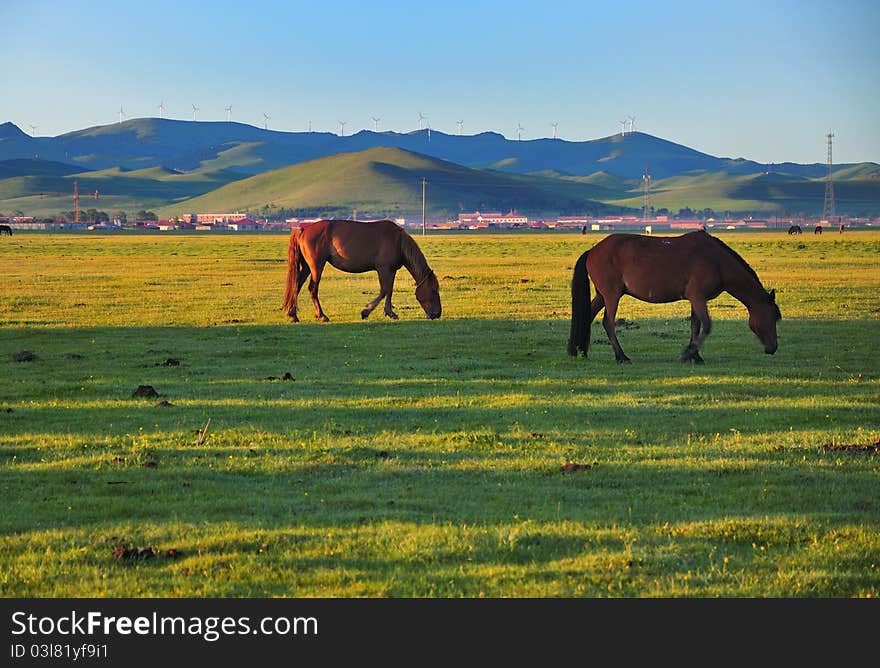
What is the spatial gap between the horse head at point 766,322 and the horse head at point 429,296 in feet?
29.5

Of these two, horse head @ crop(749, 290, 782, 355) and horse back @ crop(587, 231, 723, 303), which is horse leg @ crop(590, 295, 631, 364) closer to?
horse back @ crop(587, 231, 723, 303)

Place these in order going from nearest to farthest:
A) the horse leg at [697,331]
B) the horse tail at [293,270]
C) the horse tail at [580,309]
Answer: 1. the horse leg at [697,331]
2. the horse tail at [580,309]
3. the horse tail at [293,270]

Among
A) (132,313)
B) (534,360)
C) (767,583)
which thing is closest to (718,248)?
(534,360)

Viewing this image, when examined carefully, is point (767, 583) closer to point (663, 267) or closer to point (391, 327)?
point (663, 267)

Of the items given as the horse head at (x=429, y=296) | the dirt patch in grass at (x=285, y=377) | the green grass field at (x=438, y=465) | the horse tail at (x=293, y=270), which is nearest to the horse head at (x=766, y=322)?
the green grass field at (x=438, y=465)

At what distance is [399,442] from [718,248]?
8.69 metres

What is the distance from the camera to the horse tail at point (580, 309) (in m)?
19.1

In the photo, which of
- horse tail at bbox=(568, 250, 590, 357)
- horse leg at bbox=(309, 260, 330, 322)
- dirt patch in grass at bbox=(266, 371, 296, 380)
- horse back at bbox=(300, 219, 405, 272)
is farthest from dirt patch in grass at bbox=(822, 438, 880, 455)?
horse leg at bbox=(309, 260, 330, 322)

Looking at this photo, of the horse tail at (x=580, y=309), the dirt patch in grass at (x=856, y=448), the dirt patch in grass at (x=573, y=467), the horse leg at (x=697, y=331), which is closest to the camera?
the dirt patch in grass at (x=573, y=467)

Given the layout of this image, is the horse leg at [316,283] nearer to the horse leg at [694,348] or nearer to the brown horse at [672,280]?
the brown horse at [672,280]

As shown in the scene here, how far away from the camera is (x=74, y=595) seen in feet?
24.2

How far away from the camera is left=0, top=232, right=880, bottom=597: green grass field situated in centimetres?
780

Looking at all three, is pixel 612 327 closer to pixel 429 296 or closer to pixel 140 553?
pixel 429 296

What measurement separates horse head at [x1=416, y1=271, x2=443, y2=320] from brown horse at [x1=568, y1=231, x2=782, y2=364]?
24.6 feet
